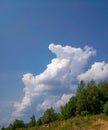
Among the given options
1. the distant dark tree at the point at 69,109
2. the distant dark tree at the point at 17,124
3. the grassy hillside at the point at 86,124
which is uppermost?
the distant dark tree at the point at 17,124

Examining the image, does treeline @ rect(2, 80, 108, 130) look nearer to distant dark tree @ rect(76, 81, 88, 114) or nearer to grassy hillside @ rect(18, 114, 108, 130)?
distant dark tree @ rect(76, 81, 88, 114)

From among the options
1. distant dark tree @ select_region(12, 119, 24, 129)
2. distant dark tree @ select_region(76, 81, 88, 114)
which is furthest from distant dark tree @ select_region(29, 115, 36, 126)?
distant dark tree @ select_region(76, 81, 88, 114)

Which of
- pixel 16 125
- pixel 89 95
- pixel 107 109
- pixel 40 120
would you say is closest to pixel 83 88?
pixel 89 95

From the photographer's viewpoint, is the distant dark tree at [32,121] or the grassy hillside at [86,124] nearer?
the grassy hillside at [86,124]

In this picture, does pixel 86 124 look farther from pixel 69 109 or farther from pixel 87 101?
pixel 69 109

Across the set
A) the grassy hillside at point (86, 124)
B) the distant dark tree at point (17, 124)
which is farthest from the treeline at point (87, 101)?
the distant dark tree at point (17, 124)

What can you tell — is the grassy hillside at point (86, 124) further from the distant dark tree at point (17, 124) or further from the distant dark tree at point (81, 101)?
the distant dark tree at point (17, 124)

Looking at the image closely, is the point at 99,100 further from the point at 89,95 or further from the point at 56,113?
the point at 56,113

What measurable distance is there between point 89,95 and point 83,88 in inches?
161

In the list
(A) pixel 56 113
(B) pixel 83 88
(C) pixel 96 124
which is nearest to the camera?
(C) pixel 96 124

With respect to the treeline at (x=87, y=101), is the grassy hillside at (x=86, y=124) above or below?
below

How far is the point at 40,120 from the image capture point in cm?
12594

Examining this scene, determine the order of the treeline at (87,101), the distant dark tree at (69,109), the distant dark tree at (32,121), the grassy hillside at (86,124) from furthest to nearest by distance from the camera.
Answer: the distant dark tree at (32,121) → the distant dark tree at (69,109) → the treeline at (87,101) → the grassy hillside at (86,124)

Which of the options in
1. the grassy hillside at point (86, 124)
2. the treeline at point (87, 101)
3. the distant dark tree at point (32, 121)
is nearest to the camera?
the grassy hillside at point (86, 124)
